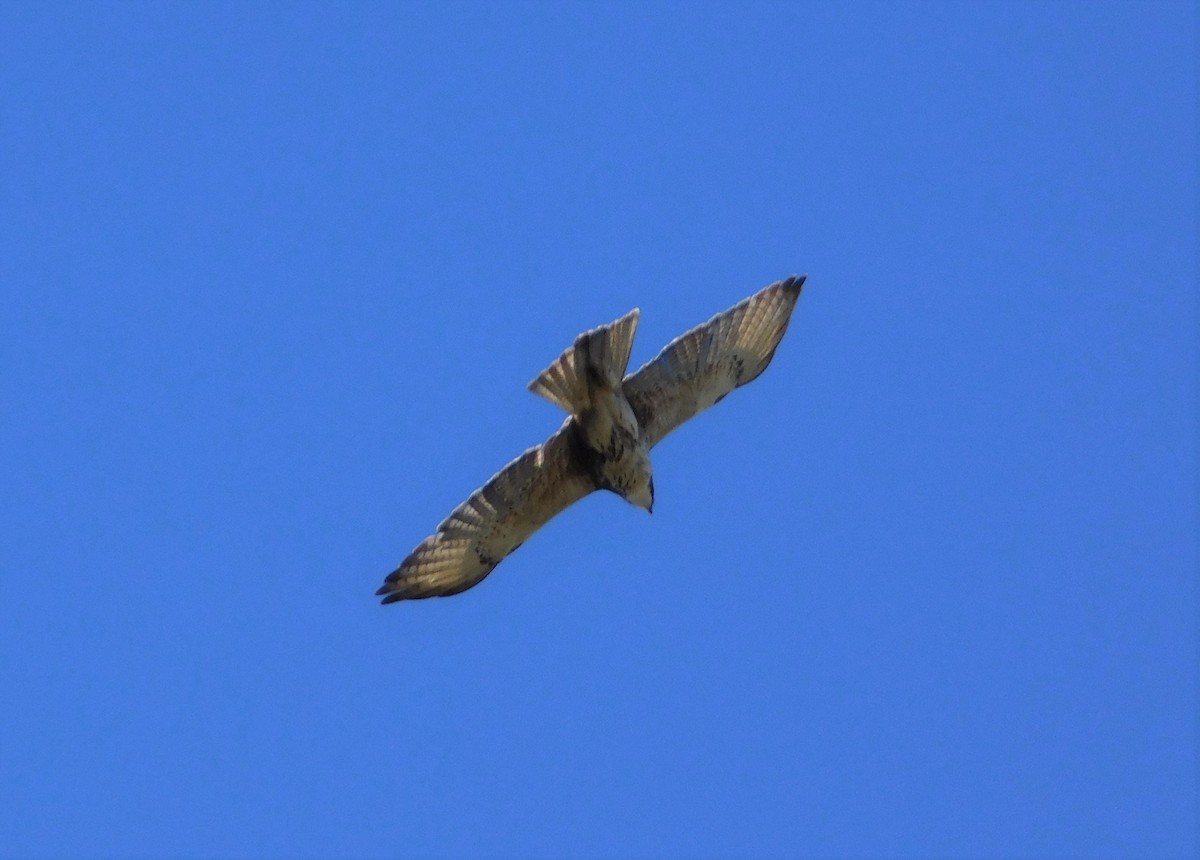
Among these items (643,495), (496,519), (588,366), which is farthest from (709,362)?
(496,519)

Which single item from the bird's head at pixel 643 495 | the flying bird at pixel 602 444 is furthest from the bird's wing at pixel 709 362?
the bird's head at pixel 643 495

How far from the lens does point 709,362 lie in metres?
12.0

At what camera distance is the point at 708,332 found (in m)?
12.0

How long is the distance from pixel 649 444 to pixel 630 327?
1.16 meters

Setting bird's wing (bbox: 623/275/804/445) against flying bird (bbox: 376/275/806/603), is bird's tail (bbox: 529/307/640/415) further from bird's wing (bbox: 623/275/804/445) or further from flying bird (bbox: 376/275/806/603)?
bird's wing (bbox: 623/275/804/445)

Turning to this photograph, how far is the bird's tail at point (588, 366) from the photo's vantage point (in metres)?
11.1

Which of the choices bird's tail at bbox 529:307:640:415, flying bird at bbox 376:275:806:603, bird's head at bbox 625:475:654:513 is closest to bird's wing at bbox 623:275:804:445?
flying bird at bbox 376:275:806:603

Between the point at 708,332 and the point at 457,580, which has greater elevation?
the point at 708,332

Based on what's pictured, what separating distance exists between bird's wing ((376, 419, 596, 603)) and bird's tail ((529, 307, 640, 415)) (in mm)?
334

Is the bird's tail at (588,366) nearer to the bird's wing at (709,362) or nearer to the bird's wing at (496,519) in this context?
the bird's wing at (496,519)

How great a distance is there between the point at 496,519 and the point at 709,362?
175 centimetres

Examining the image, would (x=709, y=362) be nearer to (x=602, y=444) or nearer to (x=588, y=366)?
(x=602, y=444)

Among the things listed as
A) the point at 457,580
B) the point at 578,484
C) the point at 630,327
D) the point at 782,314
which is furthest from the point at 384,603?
the point at 782,314

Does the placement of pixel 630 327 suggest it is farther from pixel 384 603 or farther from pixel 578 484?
pixel 384 603
